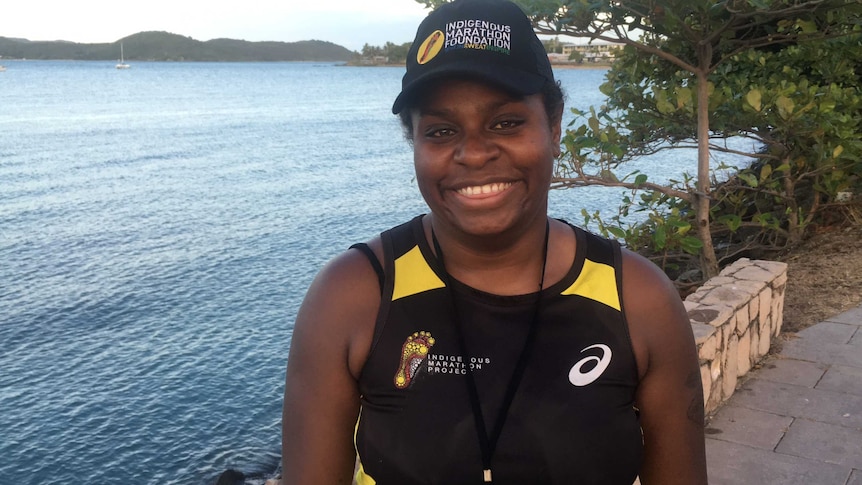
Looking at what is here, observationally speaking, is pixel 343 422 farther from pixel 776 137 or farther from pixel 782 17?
pixel 776 137

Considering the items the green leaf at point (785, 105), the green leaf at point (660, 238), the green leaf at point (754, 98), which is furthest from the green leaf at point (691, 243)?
the green leaf at point (785, 105)

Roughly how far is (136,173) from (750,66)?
2610 cm

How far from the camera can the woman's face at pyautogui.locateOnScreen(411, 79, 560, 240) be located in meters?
1.58

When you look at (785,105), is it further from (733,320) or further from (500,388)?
(500,388)

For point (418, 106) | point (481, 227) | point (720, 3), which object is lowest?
point (481, 227)

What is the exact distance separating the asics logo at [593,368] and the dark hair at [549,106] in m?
0.49

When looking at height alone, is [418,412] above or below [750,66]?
below

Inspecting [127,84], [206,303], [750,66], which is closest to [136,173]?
[206,303]

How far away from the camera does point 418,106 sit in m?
1.62

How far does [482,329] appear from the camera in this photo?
1.58 metres

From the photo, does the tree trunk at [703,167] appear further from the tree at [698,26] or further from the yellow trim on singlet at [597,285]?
the yellow trim on singlet at [597,285]

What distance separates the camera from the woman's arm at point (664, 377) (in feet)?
5.24

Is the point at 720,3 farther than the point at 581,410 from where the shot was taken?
Yes

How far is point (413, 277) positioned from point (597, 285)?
1.22 feet
